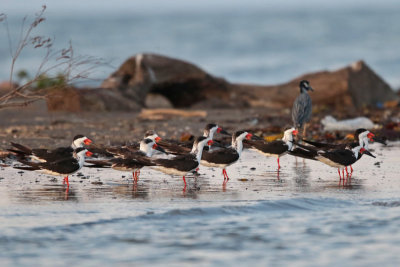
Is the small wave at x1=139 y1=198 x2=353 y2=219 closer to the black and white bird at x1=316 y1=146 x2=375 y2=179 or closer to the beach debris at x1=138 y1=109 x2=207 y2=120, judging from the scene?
the black and white bird at x1=316 y1=146 x2=375 y2=179

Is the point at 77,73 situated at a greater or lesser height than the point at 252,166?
greater

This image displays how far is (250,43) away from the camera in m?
59.2

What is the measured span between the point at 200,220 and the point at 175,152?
168 inches

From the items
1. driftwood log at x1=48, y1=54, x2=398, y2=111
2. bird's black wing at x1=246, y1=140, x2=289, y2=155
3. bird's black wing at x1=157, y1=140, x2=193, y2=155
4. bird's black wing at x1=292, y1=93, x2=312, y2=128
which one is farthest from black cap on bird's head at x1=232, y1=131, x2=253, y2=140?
driftwood log at x1=48, y1=54, x2=398, y2=111

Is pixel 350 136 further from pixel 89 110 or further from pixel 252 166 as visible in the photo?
pixel 89 110

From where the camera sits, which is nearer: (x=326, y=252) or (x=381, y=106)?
(x=326, y=252)

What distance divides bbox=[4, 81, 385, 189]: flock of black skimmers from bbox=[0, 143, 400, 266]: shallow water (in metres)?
0.26

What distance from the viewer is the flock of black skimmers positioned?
10766mm

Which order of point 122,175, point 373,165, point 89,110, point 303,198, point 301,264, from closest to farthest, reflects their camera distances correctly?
point 301,264
point 303,198
point 122,175
point 373,165
point 89,110

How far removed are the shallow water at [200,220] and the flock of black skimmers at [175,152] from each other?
10.4 inches

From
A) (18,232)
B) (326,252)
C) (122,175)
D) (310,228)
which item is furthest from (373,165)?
(18,232)

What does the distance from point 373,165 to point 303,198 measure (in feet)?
12.1

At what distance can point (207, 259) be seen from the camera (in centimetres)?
688

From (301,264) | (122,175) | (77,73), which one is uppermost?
(77,73)
